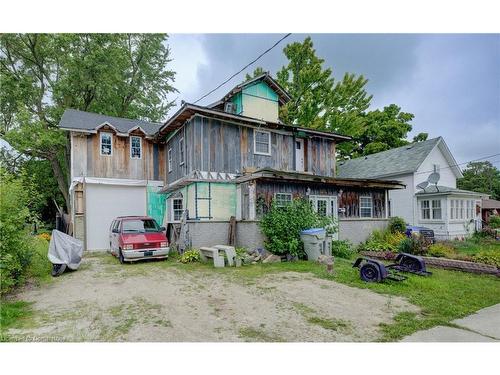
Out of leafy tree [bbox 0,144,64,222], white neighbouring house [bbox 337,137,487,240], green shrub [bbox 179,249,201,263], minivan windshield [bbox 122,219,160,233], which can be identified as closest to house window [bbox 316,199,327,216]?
green shrub [bbox 179,249,201,263]

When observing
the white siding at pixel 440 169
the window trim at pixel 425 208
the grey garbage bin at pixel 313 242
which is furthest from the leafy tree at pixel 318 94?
the grey garbage bin at pixel 313 242

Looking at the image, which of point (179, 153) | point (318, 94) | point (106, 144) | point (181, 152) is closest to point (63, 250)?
point (181, 152)

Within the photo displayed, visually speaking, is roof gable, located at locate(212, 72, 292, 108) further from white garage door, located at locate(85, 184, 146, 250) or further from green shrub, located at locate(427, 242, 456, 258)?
green shrub, located at locate(427, 242, 456, 258)

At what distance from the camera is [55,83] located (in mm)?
22047

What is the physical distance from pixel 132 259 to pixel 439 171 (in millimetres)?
21033

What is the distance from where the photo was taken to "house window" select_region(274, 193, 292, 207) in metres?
12.2

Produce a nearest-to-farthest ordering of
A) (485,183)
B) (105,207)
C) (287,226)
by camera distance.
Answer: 1. (287,226)
2. (105,207)
3. (485,183)

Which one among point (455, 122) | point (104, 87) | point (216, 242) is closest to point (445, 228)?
point (455, 122)

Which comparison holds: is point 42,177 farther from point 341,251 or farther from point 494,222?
point 494,222

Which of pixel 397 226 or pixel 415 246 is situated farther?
pixel 397 226

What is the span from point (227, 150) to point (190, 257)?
5.19m

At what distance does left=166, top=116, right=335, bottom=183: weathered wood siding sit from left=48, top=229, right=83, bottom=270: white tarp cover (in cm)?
527

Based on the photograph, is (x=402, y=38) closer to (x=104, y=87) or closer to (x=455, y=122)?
(x=455, y=122)

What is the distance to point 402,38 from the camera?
6.33 metres
